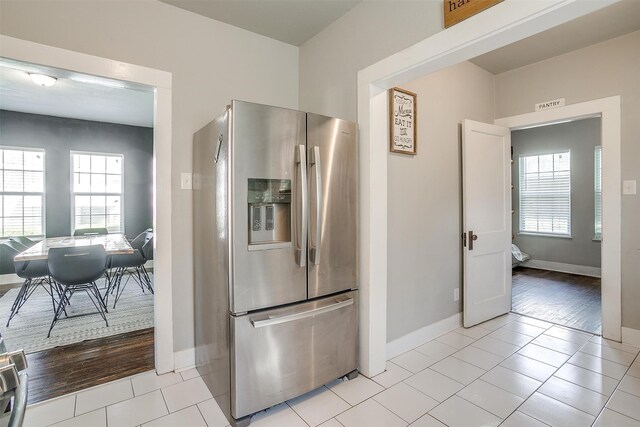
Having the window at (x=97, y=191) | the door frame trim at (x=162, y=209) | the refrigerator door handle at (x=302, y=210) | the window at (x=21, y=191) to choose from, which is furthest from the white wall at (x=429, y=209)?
the window at (x=21, y=191)

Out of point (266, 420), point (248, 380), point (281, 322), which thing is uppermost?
point (281, 322)

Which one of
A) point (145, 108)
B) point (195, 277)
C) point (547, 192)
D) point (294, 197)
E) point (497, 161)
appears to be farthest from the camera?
point (547, 192)

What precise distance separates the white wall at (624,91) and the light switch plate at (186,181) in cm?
360

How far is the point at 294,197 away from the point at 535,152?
5.79 meters

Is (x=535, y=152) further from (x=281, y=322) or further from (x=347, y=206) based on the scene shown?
(x=281, y=322)

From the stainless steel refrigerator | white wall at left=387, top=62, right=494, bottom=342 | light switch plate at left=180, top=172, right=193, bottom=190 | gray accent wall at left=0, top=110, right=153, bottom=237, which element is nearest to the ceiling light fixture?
gray accent wall at left=0, top=110, right=153, bottom=237

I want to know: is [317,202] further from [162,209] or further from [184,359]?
[184,359]

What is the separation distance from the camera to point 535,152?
19.0 feet

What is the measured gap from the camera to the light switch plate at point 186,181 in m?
2.33

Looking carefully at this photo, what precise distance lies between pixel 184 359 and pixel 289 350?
101 centimetres

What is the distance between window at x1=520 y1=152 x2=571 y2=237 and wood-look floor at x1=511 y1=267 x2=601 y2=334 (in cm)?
89

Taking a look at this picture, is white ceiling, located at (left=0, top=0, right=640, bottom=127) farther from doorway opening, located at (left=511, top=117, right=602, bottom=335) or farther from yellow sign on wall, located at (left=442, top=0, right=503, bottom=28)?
doorway opening, located at (left=511, top=117, right=602, bottom=335)

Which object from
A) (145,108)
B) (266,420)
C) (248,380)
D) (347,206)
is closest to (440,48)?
(347,206)

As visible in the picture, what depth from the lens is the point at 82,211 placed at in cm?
559
